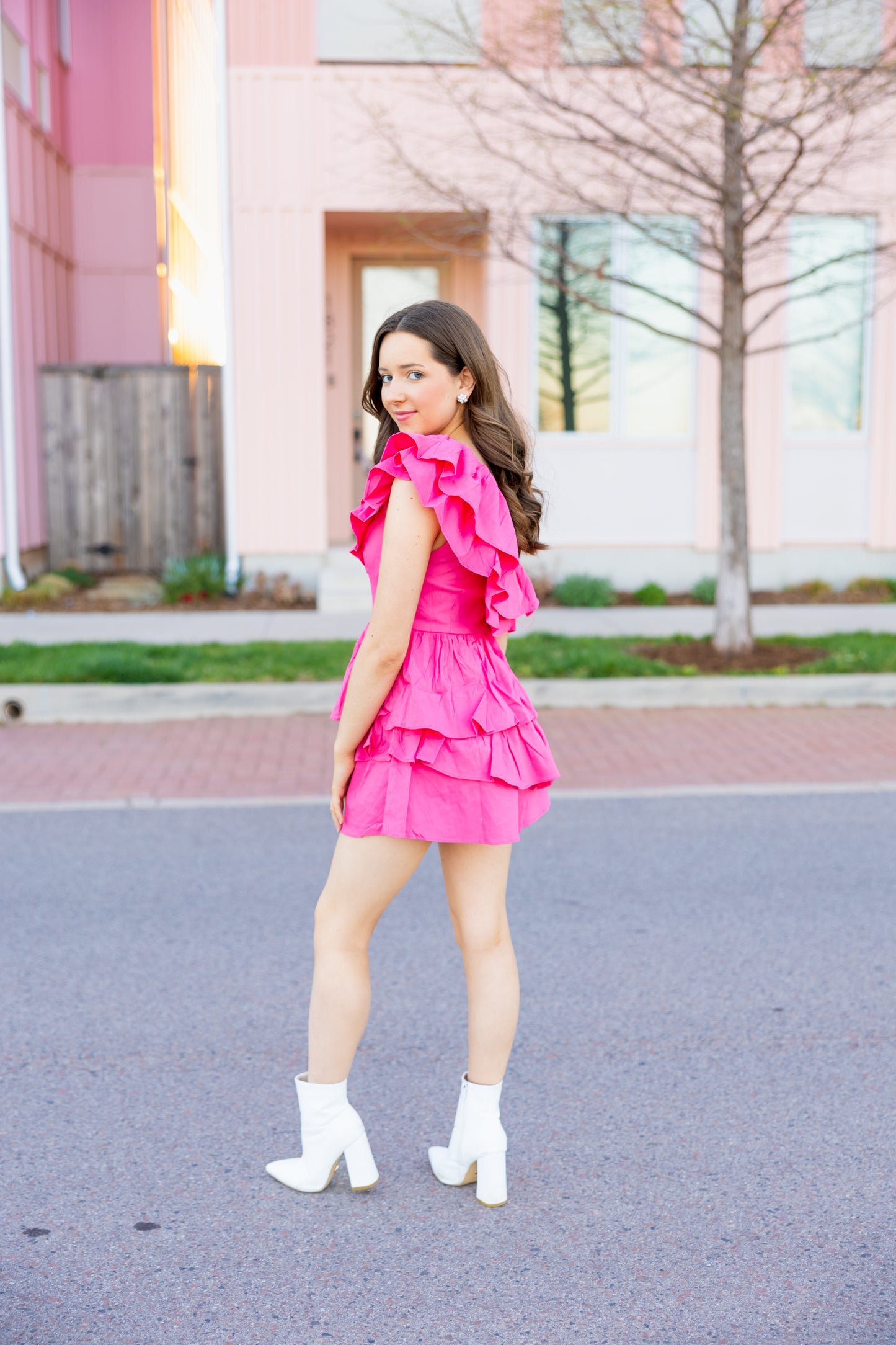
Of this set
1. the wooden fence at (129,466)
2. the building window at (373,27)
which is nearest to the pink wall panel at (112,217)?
the wooden fence at (129,466)

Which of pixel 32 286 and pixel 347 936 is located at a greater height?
pixel 32 286

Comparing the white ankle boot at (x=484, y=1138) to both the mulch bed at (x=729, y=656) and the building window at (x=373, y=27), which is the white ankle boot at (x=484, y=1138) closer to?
the mulch bed at (x=729, y=656)

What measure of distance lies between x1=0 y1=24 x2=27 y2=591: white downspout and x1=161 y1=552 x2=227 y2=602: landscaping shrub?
1.45 meters

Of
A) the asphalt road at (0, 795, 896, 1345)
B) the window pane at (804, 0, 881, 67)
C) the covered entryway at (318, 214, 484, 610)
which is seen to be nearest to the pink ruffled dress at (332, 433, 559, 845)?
the asphalt road at (0, 795, 896, 1345)

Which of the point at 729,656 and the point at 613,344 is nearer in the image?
the point at 729,656

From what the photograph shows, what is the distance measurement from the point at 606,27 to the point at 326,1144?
7902 mm

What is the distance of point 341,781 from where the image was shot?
283cm

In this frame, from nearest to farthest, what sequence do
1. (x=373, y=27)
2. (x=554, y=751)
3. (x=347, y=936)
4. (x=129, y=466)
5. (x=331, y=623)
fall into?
(x=347, y=936), (x=554, y=751), (x=331, y=623), (x=373, y=27), (x=129, y=466)

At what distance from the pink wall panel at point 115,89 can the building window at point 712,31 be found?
8134mm

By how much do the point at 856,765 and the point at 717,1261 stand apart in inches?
190

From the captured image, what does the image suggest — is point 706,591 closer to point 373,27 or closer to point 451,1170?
point 373,27

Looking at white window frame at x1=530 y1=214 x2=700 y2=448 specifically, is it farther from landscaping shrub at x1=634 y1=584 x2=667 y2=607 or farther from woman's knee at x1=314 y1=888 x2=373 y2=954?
woman's knee at x1=314 y1=888 x2=373 y2=954

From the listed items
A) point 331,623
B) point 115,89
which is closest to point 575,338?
point 331,623

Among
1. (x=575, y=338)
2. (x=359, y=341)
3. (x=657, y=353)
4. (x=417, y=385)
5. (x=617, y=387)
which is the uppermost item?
(x=359, y=341)
